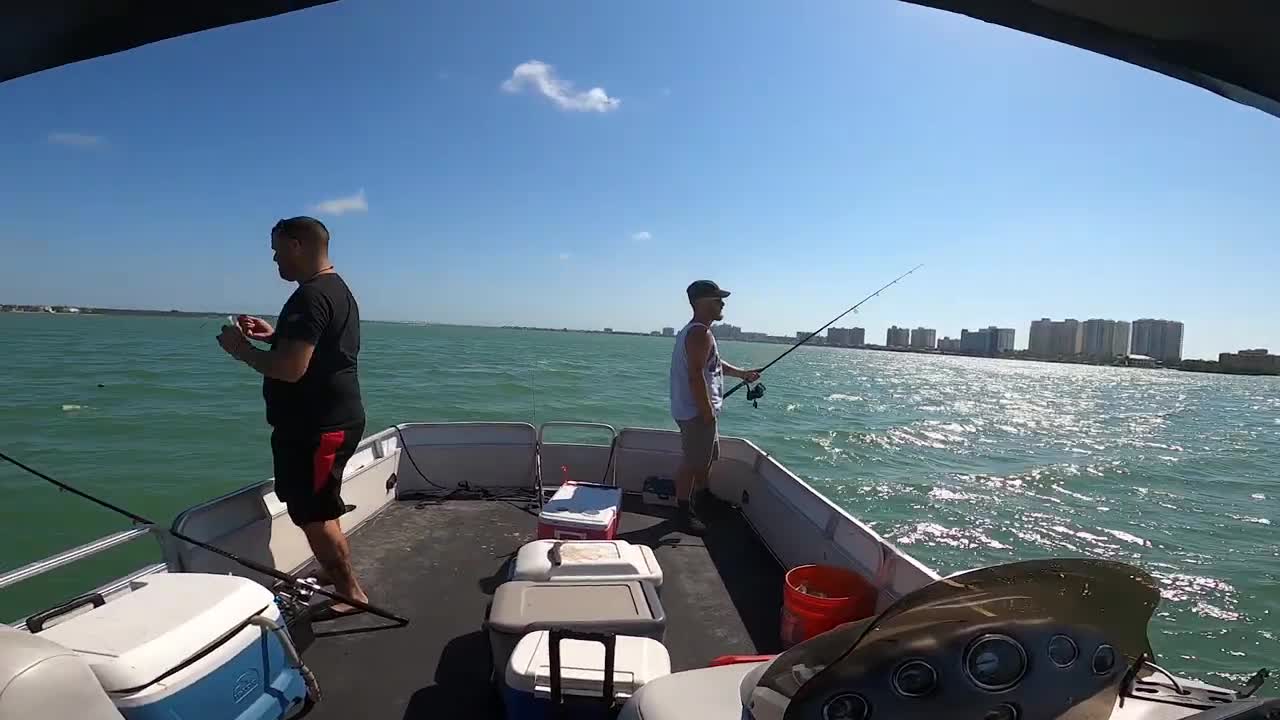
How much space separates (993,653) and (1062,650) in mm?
128

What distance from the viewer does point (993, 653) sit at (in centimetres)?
92

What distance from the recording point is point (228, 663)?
1728 millimetres

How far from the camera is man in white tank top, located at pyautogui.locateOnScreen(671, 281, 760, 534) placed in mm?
4145

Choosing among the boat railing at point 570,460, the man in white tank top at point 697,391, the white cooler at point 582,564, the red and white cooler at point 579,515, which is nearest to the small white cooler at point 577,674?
the white cooler at point 582,564

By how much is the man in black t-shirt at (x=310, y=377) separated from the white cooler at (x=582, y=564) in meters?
0.89

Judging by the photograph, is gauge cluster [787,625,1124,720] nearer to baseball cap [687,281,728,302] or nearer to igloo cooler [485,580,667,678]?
igloo cooler [485,580,667,678]

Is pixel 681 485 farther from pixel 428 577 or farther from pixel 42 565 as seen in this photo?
pixel 42 565

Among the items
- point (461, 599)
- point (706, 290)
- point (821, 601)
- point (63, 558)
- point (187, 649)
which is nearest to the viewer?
point (187, 649)

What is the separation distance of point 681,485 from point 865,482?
969 centimetres

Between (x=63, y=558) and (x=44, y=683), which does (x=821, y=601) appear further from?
(x=63, y=558)

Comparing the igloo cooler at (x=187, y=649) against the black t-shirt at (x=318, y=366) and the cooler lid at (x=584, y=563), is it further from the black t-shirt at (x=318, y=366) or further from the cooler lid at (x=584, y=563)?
the cooler lid at (x=584, y=563)

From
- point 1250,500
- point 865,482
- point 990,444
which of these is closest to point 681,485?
point 865,482

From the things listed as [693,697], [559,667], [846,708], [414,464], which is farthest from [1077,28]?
[414,464]

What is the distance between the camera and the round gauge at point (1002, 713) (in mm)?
927
